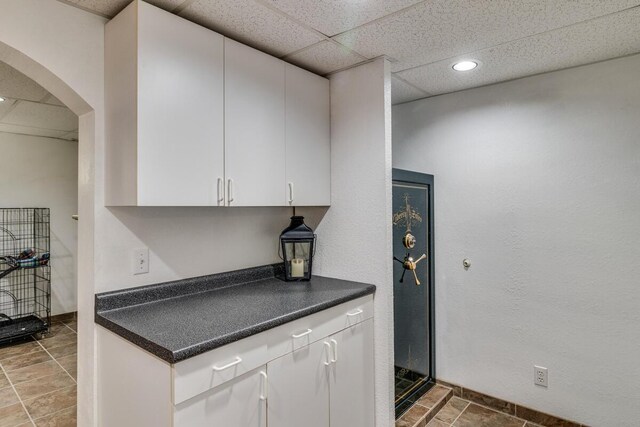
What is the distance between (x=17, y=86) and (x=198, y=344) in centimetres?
242

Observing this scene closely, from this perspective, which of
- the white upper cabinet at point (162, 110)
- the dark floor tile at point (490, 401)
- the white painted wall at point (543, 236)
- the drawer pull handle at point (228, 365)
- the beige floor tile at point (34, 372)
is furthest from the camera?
the beige floor tile at point (34, 372)

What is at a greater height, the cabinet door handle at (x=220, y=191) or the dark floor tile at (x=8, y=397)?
the cabinet door handle at (x=220, y=191)

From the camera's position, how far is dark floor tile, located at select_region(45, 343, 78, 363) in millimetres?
3424

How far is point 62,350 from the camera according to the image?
3.52 m

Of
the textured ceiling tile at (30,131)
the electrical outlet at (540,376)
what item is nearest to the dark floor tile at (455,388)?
the electrical outlet at (540,376)

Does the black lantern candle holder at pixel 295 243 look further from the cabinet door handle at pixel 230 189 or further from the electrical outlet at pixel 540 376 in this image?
the electrical outlet at pixel 540 376

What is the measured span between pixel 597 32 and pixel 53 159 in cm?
530

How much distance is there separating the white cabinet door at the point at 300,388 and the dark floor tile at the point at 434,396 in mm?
1023

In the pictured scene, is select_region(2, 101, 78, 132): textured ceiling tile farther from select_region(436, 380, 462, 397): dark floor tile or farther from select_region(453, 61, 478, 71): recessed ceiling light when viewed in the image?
select_region(436, 380, 462, 397): dark floor tile

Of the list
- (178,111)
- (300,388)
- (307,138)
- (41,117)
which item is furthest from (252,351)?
(41,117)

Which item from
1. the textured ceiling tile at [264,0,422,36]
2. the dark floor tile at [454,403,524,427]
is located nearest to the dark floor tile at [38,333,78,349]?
the dark floor tile at [454,403,524,427]

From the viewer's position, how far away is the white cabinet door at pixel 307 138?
206 centimetres

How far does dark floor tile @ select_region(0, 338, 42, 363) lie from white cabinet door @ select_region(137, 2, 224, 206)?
3261 millimetres

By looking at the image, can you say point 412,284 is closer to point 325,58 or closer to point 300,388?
point 300,388
